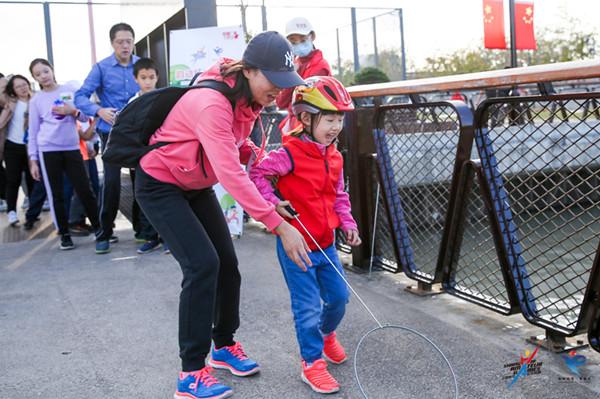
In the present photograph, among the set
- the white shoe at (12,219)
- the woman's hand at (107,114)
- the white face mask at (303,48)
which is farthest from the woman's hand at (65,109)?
the white face mask at (303,48)

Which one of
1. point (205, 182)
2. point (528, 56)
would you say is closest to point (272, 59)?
point (205, 182)

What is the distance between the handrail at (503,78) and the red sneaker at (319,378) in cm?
167

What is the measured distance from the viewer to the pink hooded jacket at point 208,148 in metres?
2.65

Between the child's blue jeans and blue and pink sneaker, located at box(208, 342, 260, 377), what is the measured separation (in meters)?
0.30

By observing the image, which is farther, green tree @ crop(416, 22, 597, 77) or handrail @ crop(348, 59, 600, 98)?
green tree @ crop(416, 22, 597, 77)

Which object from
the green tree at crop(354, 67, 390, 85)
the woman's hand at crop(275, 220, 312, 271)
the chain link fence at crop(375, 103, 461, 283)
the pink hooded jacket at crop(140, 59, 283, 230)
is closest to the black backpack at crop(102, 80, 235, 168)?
the pink hooded jacket at crop(140, 59, 283, 230)

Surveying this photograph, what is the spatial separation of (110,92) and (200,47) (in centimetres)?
113

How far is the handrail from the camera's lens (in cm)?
284

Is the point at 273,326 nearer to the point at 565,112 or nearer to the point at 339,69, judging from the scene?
the point at 565,112

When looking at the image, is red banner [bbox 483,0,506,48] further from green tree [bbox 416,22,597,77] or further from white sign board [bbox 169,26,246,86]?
green tree [bbox 416,22,597,77]

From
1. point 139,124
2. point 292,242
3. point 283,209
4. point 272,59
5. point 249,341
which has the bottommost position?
point 249,341

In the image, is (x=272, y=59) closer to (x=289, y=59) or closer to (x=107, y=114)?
(x=289, y=59)

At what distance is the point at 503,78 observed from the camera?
3.34 metres

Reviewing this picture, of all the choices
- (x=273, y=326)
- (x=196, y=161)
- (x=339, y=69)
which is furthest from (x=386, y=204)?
(x=339, y=69)
